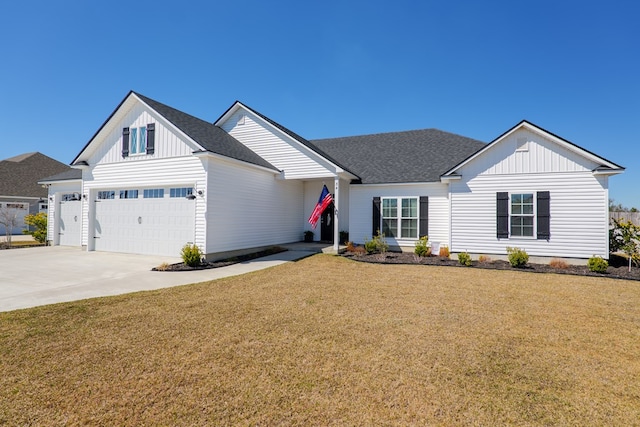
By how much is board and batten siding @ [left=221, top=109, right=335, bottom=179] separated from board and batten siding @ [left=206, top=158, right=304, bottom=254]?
1.01 m

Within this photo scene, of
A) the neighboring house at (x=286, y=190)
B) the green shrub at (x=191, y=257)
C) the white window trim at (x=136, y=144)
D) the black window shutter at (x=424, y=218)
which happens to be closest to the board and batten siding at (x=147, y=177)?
the neighboring house at (x=286, y=190)

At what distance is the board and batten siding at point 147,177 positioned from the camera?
1183 cm

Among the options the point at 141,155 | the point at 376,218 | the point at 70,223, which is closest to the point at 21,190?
the point at 70,223

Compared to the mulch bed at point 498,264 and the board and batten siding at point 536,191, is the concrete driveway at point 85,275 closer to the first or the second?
the mulch bed at point 498,264

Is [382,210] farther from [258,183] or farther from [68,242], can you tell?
[68,242]

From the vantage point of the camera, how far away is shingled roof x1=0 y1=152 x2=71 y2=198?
87.3ft

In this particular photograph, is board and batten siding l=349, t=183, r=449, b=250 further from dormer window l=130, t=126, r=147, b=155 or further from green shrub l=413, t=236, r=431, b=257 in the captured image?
dormer window l=130, t=126, r=147, b=155

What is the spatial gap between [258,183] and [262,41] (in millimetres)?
6690

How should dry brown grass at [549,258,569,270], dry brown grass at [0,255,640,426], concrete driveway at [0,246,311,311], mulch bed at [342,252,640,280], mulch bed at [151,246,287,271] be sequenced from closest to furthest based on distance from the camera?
dry brown grass at [0,255,640,426], concrete driveway at [0,246,311,311], mulch bed at [342,252,640,280], mulch bed at [151,246,287,271], dry brown grass at [549,258,569,270]

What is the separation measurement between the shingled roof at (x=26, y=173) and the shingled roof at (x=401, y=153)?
2716 cm

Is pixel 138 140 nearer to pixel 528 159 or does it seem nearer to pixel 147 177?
pixel 147 177

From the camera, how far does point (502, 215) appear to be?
12.3m

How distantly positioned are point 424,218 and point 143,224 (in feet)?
42.5

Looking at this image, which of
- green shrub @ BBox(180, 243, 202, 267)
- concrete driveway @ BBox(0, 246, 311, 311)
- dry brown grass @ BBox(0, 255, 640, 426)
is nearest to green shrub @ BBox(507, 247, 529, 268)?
dry brown grass @ BBox(0, 255, 640, 426)
